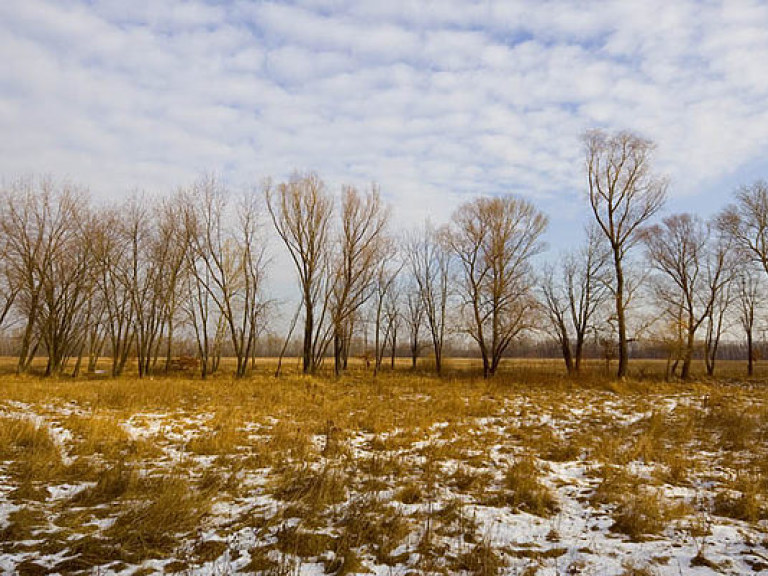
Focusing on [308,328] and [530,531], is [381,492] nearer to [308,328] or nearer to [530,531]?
[530,531]

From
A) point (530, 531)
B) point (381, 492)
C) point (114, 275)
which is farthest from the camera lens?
point (114, 275)

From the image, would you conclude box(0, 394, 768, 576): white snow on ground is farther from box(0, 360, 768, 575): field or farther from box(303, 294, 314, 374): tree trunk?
box(303, 294, 314, 374): tree trunk

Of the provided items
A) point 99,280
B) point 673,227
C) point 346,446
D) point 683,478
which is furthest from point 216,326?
point 673,227

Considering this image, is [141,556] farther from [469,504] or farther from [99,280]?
[99,280]

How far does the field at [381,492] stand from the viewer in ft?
14.9

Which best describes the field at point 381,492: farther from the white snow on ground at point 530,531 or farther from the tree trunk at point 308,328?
the tree trunk at point 308,328

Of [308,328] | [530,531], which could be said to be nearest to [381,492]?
[530,531]

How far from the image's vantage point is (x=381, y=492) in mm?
6469

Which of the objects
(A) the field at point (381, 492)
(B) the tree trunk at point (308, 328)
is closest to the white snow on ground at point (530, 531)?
(A) the field at point (381, 492)

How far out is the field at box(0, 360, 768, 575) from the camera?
4.54 m

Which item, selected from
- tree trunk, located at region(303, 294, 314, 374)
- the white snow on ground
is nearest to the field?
the white snow on ground

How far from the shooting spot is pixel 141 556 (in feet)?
14.7

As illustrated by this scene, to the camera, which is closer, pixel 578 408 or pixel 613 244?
pixel 578 408

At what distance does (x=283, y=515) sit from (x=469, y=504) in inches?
96.8
